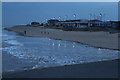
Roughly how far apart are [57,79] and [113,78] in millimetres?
1328

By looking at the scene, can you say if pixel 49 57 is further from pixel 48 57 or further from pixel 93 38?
pixel 93 38

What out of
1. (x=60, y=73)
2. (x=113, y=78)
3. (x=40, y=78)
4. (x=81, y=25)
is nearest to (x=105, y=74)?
(x=113, y=78)

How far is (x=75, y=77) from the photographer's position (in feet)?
17.2

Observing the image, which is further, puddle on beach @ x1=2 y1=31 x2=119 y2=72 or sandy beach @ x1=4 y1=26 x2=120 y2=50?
sandy beach @ x1=4 y1=26 x2=120 y2=50

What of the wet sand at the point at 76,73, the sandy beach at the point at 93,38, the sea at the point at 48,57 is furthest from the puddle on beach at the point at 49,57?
the sandy beach at the point at 93,38

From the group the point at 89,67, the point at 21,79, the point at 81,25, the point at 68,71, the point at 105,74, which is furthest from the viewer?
the point at 81,25

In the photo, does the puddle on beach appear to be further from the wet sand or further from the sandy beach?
the sandy beach

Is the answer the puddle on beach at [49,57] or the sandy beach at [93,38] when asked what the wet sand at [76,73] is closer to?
the puddle on beach at [49,57]

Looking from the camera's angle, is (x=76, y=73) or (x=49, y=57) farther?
(x=49, y=57)

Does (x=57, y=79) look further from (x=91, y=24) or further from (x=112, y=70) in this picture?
(x=91, y=24)

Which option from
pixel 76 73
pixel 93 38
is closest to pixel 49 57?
pixel 76 73

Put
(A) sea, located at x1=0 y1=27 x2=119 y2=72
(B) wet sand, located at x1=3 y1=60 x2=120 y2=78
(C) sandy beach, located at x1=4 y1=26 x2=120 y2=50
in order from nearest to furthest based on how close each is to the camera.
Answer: (B) wet sand, located at x1=3 y1=60 x2=120 y2=78 → (A) sea, located at x1=0 y1=27 x2=119 y2=72 → (C) sandy beach, located at x1=4 y1=26 x2=120 y2=50

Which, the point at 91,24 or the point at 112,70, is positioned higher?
the point at 91,24

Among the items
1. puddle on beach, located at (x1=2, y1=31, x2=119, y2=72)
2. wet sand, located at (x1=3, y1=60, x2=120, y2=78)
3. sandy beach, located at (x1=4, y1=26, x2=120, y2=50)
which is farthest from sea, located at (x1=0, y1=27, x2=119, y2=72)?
sandy beach, located at (x1=4, y1=26, x2=120, y2=50)
